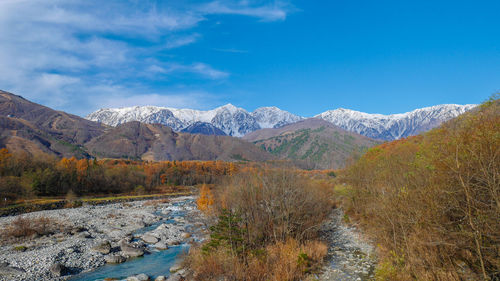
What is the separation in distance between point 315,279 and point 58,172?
91.6m

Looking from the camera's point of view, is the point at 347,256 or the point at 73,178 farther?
the point at 73,178

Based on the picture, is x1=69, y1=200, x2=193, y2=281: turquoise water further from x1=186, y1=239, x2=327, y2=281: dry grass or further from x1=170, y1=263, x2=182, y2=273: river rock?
x1=186, y1=239, x2=327, y2=281: dry grass

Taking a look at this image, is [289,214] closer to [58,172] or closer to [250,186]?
[250,186]

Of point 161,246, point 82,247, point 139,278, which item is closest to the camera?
point 139,278

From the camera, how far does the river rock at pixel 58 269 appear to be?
21659 millimetres

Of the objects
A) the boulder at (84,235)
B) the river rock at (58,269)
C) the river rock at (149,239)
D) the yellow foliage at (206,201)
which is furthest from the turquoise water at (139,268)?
the yellow foliage at (206,201)

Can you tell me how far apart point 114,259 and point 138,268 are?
353 centimetres

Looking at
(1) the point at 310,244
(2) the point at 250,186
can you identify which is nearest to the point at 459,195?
(1) the point at 310,244

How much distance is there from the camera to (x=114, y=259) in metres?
25.2

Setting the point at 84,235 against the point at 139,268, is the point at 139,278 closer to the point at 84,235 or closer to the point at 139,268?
the point at 139,268

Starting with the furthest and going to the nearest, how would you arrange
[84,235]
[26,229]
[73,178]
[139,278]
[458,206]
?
[73,178]
[84,235]
[26,229]
[139,278]
[458,206]

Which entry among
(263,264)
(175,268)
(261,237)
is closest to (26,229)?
(175,268)

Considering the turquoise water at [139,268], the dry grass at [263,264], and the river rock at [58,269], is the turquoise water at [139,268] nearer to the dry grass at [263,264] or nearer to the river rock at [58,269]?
the river rock at [58,269]

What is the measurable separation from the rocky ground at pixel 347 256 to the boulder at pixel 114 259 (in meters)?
19.0
